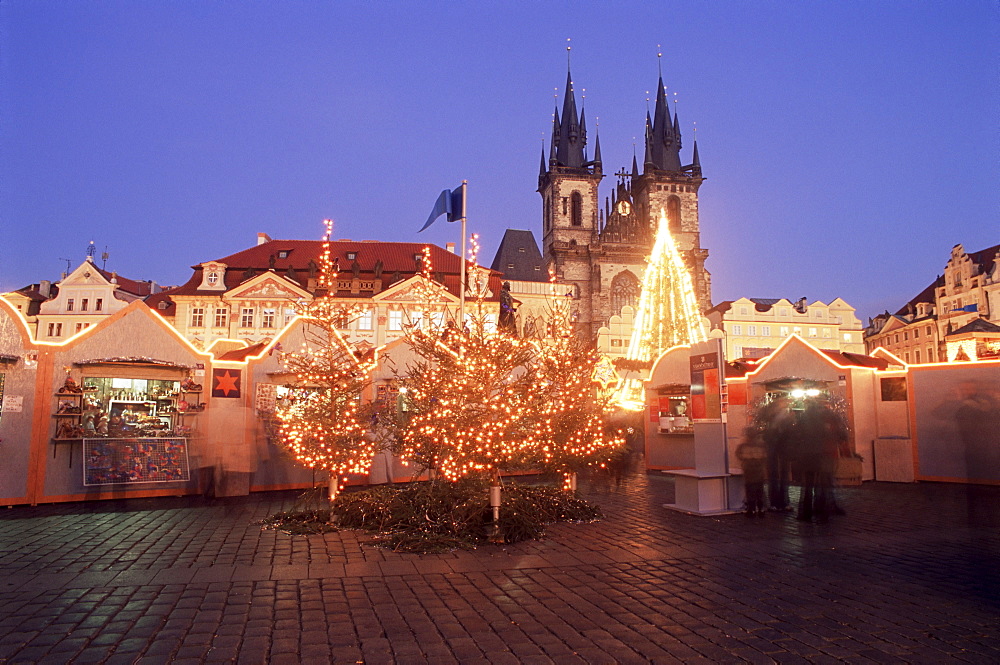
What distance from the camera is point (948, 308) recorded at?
51.7 metres

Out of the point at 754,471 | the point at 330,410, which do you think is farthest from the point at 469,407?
the point at 754,471

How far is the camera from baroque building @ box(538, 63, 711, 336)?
6375 centimetres

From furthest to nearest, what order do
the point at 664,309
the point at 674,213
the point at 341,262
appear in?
the point at 674,213
the point at 341,262
the point at 664,309

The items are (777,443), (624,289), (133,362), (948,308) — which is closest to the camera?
(777,443)

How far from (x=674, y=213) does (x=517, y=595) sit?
66.3 meters

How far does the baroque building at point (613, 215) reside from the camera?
63750 mm

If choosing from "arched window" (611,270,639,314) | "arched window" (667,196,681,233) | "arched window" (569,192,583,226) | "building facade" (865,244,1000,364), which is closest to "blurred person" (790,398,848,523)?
"building facade" (865,244,1000,364)

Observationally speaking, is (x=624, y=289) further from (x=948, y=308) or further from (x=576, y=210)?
(x=948, y=308)

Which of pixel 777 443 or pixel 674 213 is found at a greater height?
pixel 674 213

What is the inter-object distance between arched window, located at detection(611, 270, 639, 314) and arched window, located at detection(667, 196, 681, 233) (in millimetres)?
7239

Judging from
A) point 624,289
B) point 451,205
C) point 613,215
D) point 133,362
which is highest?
point 613,215

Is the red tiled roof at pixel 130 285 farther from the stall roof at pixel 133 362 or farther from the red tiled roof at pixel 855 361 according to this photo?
the red tiled roof at pixel 855 361

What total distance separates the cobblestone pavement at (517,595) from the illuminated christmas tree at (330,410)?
114cm

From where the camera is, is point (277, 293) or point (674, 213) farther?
point (674, 213)
